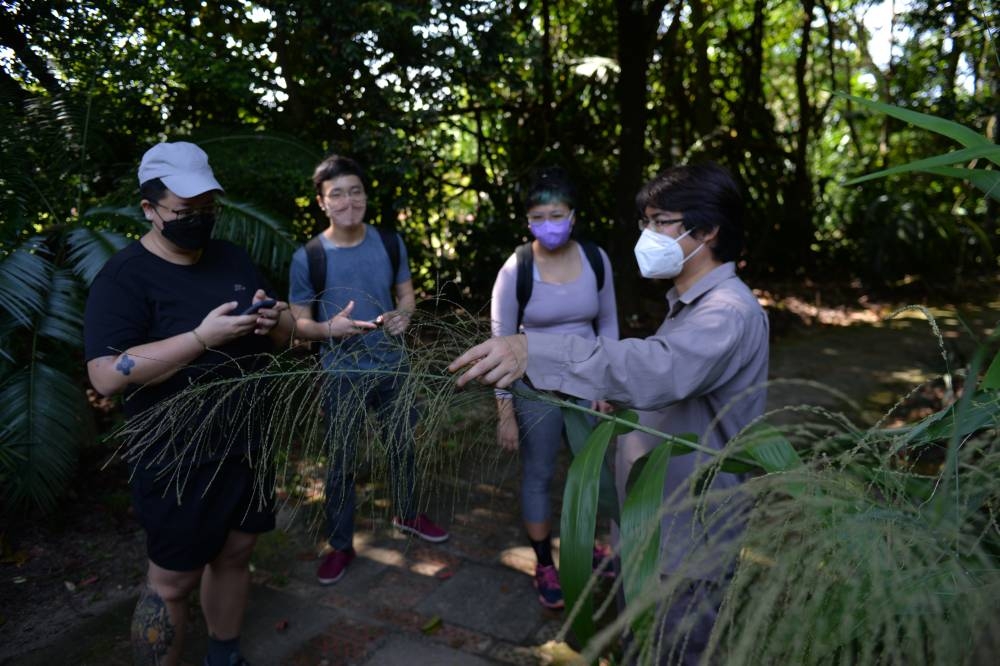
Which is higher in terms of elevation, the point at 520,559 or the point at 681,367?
the point at 681,367

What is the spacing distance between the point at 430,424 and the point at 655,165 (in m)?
8.21

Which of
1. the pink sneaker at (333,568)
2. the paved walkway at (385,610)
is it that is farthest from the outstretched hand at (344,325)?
the pink sneaker at (333,568)

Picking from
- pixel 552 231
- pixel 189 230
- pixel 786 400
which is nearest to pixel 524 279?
pixel 552 231

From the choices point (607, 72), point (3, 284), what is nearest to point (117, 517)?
point (3, 284)

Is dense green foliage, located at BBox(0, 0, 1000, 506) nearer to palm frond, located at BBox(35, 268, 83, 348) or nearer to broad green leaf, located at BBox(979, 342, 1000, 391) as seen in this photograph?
palm frond, located at BBox(35, 268, 83, 348)

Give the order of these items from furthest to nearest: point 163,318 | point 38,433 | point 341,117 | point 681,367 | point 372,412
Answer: point 341,117, point 38,433, point 163,318, point 372,412, point 681,367

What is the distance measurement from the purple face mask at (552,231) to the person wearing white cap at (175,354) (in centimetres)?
115

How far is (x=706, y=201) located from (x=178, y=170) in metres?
1.57

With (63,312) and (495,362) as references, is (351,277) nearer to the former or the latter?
(63,312)

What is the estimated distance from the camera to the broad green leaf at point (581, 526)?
4.21 feet

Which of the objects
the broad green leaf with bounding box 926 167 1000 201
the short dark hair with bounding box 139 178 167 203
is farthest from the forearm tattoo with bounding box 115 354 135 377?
the broad green leaf with bounding box 926 167 1000 201

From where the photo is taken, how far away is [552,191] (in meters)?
3.10

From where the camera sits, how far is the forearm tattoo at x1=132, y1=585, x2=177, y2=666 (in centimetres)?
230

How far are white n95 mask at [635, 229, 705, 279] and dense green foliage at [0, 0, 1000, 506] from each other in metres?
0.59
